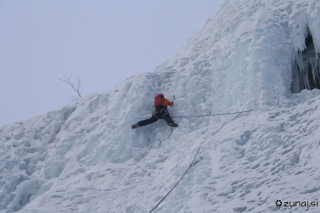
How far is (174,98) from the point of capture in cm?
1076

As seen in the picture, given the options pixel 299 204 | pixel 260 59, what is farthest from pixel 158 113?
pixel 299 204

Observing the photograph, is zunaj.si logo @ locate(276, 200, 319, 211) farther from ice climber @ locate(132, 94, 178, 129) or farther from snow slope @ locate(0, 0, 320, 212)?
ice climber @ locate(132, 94, 178, 129)

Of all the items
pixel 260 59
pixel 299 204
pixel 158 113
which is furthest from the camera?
pixel 158 113

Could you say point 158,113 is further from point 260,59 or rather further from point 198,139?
point 260,59

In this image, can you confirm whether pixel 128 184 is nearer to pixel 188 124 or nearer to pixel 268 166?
pixel 188 124

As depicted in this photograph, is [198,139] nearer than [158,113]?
Yes

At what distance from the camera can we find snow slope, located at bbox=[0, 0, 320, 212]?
18.1 feet

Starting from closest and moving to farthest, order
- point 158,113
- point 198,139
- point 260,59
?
point 198,139 → point 260,59 → point 158,113

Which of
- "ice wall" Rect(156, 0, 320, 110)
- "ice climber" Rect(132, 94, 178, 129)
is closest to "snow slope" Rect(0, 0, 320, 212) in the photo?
"ice wall" Rect(156, 0, 320, 110)

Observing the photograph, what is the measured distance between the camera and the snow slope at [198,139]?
18.1ft

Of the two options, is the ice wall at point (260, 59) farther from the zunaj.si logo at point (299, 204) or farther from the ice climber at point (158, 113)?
the zunaj.si logo at point (299, 204)

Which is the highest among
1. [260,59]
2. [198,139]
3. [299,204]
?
[260,59]

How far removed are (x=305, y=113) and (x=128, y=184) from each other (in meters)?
4.47

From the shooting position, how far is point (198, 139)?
803 centimetres
